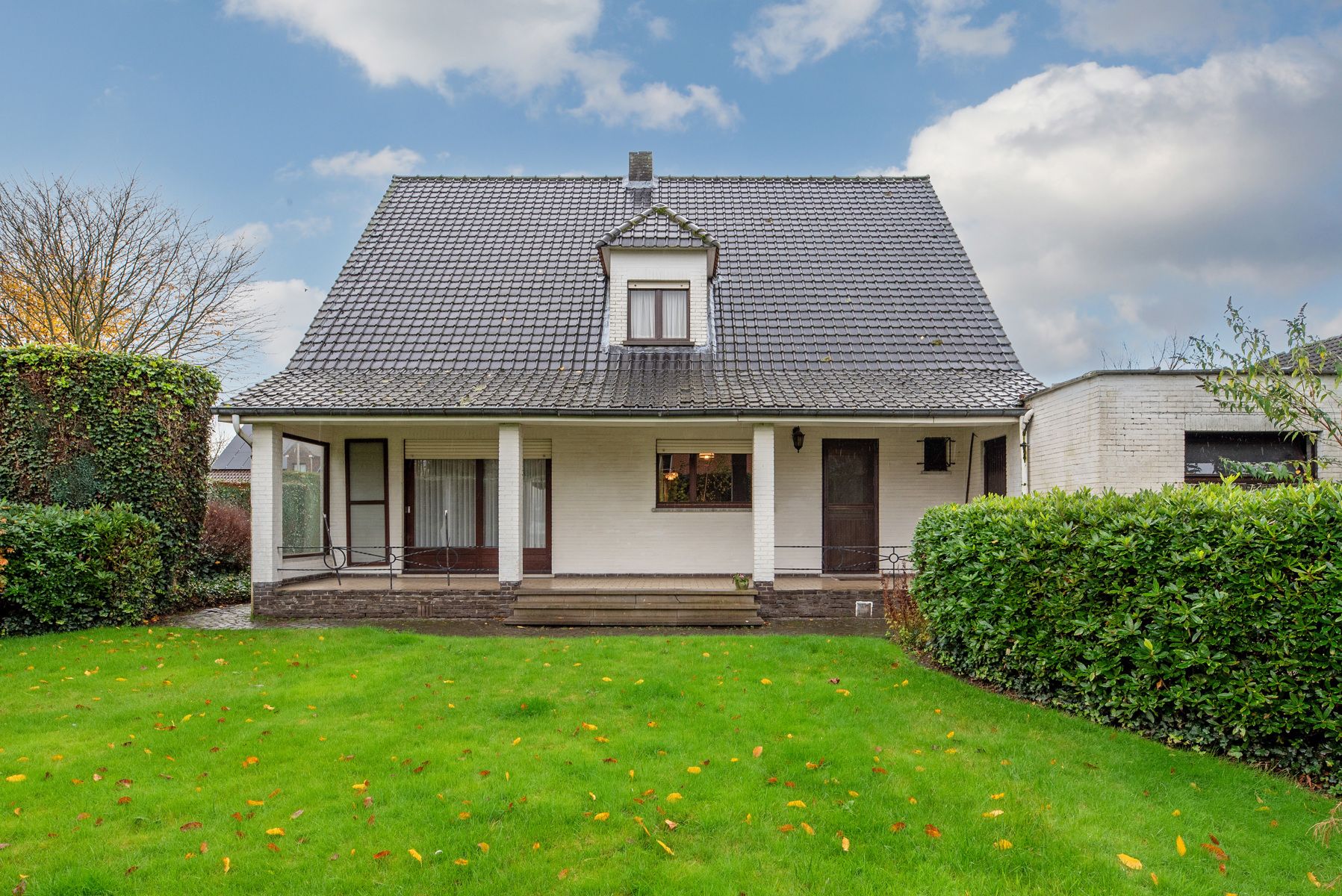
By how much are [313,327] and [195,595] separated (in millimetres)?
4906

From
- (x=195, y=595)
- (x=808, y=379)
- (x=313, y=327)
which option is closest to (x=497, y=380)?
(x=313, y=327)

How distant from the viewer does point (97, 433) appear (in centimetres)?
1015

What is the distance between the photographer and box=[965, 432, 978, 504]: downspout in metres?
11.8

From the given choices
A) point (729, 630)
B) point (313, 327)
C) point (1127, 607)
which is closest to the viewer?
point (1127, 607)

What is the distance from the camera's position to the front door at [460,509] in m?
12.1

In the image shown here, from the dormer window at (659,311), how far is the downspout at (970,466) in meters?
5.20

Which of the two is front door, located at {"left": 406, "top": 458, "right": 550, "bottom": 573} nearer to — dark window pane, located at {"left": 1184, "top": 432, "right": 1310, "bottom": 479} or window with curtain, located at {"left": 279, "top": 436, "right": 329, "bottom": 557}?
window with curtain, located at {"left": 279, "top": 436, "right": 329, "bottom": 557}

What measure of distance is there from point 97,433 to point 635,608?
832 cm

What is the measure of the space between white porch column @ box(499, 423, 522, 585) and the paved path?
0.87 metres

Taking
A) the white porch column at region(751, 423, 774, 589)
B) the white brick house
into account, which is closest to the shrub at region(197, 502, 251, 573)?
the white brick house

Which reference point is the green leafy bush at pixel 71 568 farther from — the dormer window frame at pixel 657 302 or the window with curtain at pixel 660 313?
the window with curtain at pixel 660 313

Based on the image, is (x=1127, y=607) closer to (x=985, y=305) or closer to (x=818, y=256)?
(x=985, y=305)

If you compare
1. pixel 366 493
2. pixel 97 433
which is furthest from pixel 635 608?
pixel 97 433

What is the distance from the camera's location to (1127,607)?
5.09 m
